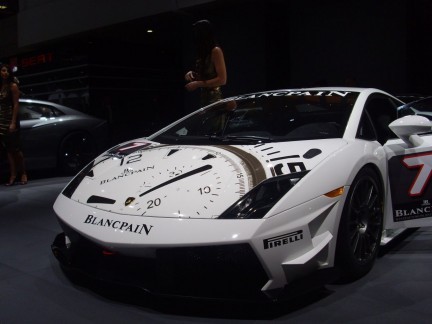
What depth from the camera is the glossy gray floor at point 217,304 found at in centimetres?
209

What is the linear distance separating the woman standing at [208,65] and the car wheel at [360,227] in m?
1.87

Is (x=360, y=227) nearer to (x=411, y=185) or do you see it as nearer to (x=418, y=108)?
(x=411, y=185)

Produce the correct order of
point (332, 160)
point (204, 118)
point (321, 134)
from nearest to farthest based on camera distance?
point (332, 160)
point (321, 134)
point (204, 118)

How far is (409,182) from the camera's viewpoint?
112 inches

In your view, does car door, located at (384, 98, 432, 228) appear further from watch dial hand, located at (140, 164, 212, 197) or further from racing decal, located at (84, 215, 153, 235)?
racing decal, located at (84, 215, 153, 235)

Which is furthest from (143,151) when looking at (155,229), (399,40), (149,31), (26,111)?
(149,31)

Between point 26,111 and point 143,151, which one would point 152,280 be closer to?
point 143,151

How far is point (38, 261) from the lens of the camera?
296cm

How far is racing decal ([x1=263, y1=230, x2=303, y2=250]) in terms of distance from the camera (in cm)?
193

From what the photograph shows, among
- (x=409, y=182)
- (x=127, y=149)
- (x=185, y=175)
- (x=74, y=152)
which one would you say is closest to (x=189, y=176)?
(x=185, y=175)

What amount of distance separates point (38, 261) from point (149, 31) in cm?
1015

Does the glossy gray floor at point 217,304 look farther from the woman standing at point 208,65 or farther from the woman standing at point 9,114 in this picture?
the woman standing at point 9,114

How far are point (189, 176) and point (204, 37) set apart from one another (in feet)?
6.68

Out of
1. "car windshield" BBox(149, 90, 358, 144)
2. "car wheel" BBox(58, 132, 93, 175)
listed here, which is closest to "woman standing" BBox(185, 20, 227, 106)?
"car windshield" BBox(149, 90, 358, 144)
